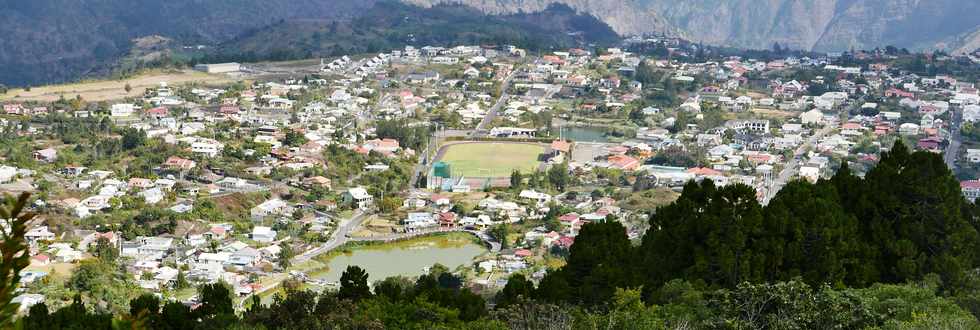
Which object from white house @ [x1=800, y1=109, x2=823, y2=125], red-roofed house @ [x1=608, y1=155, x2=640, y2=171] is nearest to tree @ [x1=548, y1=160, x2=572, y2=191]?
red-roofed house @ [x1=608, y1=155, x2=640, y2=171]

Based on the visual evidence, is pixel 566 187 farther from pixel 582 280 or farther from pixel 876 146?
pixel 582 280

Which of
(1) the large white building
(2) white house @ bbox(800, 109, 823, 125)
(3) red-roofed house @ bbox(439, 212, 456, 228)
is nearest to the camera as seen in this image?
(3) red-roofed house @ bbox(439, 212, 456, 228)

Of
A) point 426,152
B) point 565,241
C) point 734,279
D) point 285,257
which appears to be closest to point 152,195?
point 285,257

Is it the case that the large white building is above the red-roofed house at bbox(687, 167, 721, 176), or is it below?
above

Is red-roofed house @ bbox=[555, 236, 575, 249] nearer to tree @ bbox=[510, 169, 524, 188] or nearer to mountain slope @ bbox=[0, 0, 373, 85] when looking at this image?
tree @ bbox=[510, 169, 524, 188]

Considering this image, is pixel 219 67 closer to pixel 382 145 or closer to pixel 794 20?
pixel 382 145

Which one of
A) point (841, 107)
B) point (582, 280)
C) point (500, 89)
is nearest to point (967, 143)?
point (841, 107)
